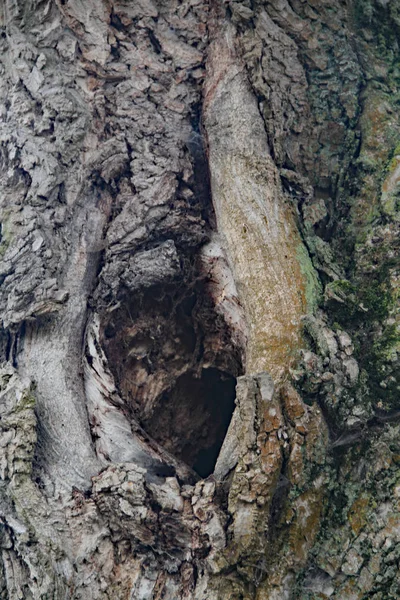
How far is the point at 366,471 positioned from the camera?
192 inches

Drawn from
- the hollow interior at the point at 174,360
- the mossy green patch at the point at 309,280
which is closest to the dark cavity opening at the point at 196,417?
the hollow interior at the point at 174,360

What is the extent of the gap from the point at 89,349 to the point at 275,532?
6.15 ft

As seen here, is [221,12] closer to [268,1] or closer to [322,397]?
[268,1]

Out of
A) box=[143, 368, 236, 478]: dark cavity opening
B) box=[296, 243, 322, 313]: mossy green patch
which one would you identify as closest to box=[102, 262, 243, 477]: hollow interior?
box=[143, 368, 236, 478]: dark cavity opening

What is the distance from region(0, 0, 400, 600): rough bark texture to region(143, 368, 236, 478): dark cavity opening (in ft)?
0.08

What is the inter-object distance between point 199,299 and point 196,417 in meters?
1.22

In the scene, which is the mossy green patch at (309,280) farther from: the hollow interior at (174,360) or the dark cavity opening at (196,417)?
the dark cavity opening at (196,417)

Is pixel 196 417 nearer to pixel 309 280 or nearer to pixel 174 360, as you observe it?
pixel 174 360

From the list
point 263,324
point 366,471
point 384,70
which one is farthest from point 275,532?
point 384,70

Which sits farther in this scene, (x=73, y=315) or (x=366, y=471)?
(x=73, y=315)

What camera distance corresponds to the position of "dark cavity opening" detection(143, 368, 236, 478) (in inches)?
243

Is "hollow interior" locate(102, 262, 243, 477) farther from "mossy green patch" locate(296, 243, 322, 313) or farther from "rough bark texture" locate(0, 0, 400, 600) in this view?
"mossy green patch" locate(296, 243, 322, 313)

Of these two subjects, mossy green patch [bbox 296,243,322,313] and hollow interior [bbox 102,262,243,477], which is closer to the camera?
mossy green patch [bbox 296,243,322,313]

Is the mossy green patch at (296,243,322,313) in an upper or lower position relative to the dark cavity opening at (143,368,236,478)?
upper
